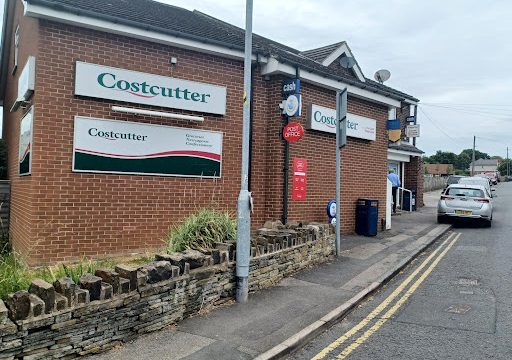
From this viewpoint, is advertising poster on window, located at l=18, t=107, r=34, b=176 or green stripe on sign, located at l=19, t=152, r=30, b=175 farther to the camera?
green stripe on sign, located at l=19, t=152, r=30, b=175

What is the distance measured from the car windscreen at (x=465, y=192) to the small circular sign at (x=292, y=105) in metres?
9.42

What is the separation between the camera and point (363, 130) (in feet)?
43.0

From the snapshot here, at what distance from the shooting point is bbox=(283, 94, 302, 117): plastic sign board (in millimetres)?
10094

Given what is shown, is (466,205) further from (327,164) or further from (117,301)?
(117,301)

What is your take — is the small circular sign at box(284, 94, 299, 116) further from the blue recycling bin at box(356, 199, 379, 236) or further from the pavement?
the blue recycling bin at box(356, 199, 379, 236)

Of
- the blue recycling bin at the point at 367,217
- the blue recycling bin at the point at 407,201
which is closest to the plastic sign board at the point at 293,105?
the blue recycling bin at the point at 367,217

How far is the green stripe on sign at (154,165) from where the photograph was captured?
27.1 feet

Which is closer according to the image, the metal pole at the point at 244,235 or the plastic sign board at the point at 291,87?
the metal pole at the point at 244,235

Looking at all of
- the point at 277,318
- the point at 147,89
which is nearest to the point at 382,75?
the point at 147,89

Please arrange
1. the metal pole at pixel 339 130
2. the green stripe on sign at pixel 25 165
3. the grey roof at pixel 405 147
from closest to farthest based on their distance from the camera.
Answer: the green stripe on sign at pixel 25 165 → the metal pole at pixel 339 130 → the grey roof at pixel 405 147

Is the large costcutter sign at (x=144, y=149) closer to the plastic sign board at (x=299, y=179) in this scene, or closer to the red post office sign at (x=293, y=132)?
the red post office sign at (x=293, y=132)

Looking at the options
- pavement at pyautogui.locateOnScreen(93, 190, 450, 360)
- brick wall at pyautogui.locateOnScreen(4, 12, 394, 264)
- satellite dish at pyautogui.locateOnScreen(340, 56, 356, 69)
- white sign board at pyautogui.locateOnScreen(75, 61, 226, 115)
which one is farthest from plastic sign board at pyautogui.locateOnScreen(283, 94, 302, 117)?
satellite dish at pyautogui.locateOnScreen(340, 56, 356, 69)

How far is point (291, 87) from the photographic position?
1040 cm

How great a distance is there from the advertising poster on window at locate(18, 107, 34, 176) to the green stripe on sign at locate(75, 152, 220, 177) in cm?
103
